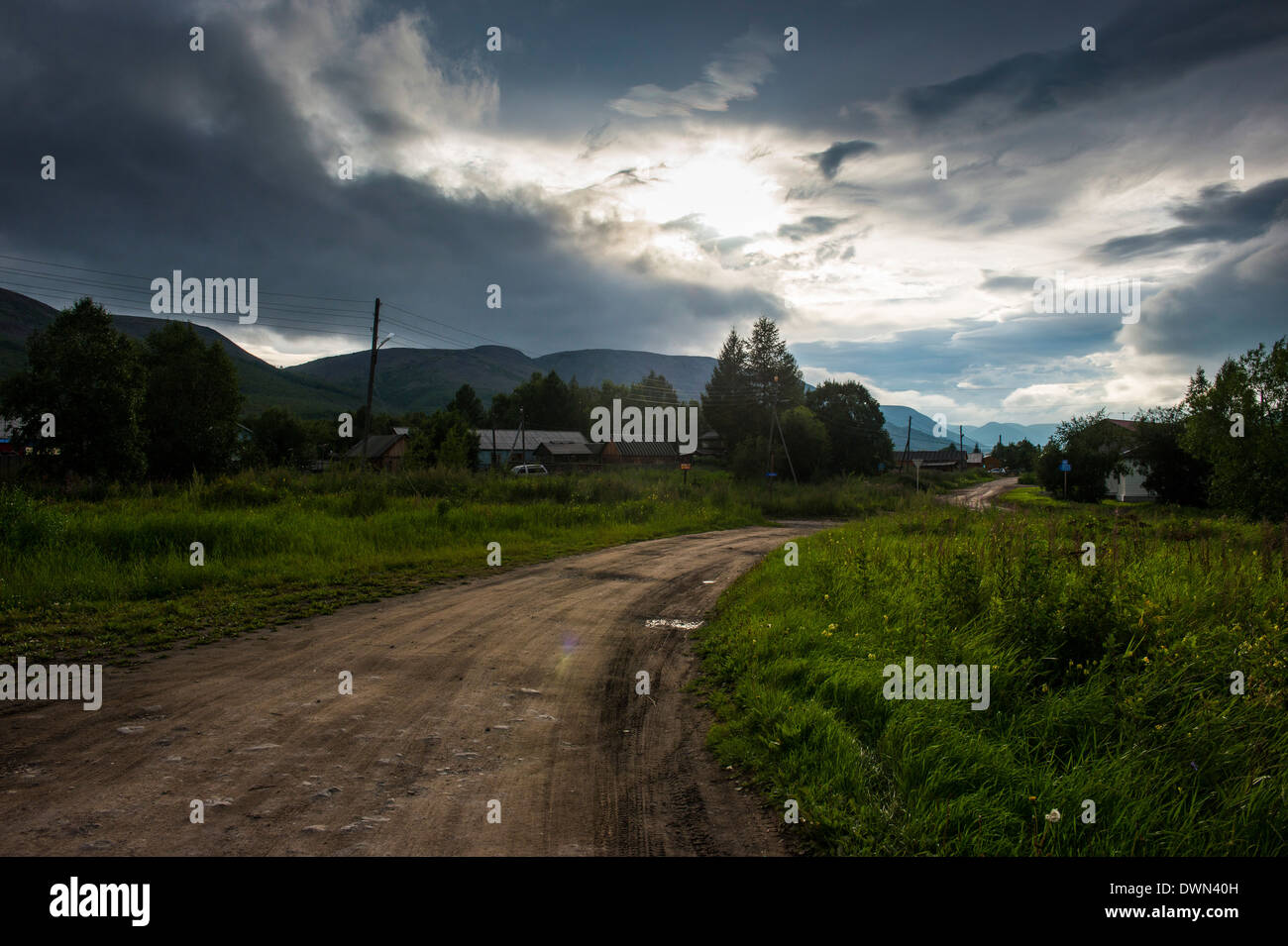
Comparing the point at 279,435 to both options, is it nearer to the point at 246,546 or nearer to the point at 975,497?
the point at 246,546

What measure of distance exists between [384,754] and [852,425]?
73563 mm

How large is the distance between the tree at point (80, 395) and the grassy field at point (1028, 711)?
41.8 meters

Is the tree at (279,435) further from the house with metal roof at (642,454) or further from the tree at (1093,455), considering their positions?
the tree at (1093,455)

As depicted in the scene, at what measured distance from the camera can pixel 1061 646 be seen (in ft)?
20.7

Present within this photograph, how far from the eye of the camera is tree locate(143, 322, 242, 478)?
45.0 m

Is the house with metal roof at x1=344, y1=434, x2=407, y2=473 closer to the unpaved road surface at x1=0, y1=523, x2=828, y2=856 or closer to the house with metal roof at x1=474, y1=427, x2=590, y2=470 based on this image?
the house with metal roof at x1=474, y1=427, x2=590, y2=470

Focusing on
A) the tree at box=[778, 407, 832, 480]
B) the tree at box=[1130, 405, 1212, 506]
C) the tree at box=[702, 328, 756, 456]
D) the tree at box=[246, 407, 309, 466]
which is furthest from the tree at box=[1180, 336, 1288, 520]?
the tree at box=[246, 407, 309, 466]

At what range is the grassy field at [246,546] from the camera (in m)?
8.44

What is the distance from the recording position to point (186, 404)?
45.6 meters

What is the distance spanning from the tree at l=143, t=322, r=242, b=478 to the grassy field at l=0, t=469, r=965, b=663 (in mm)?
29572

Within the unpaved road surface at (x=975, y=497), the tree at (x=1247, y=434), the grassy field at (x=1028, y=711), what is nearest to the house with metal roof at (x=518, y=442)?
the unpaved road surface at (x=975, y=497)

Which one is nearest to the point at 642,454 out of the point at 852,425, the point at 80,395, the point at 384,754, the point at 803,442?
the point at 852,425

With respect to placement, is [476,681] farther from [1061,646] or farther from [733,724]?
[1061,646]
